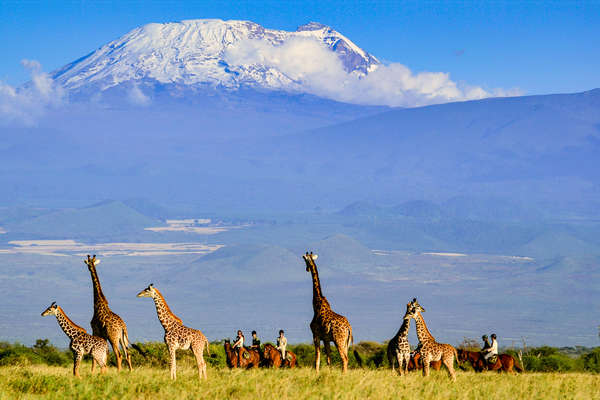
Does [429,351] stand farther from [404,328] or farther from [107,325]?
[107,325]

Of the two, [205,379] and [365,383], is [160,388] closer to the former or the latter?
[205,379]

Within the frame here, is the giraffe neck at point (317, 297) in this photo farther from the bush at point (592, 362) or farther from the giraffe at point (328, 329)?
the bush at point (592, 362)

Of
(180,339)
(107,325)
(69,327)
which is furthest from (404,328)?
(69,327)

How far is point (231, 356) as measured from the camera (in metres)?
24.6

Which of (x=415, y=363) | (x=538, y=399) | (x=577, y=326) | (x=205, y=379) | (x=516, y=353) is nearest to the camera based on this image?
(x=538, y=399)

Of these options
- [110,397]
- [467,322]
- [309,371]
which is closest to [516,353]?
[309,371]

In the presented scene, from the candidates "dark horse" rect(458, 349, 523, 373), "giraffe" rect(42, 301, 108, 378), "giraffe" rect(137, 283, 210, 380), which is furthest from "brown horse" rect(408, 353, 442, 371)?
"giraffe" rect(42, 301, 108, 378)

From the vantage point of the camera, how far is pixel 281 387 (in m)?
18.3

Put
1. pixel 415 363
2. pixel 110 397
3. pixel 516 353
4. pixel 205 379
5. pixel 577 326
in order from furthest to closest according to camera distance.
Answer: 1. pixel 577 326
2. pixel 516 353
3. pixel 415 363
4. pixel 205 379
5. pixel 110 397

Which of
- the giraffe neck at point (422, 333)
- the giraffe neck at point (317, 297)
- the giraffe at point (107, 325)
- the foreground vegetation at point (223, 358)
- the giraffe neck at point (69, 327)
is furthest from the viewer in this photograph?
the foreground vegetation at point (223, 358)

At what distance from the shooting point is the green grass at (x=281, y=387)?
57.0 feet

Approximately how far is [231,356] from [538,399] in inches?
362

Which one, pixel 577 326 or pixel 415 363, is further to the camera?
pixel 577 326

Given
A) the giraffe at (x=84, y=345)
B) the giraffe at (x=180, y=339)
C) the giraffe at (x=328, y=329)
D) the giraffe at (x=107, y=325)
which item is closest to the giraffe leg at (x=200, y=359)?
the giraffe at (x=180, y=339)
